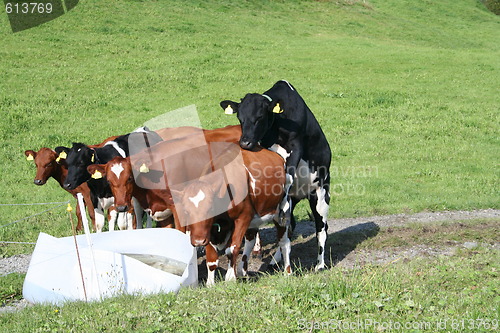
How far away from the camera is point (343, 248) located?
12.5 metres

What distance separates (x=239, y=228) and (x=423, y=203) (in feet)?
24.7

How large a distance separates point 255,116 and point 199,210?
2.43 metres

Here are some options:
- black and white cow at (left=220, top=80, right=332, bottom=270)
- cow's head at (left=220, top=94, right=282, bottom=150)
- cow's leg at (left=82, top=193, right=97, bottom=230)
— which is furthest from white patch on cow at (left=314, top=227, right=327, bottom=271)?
cow's leg at (left=82, top=193, right=97, bottom=230)

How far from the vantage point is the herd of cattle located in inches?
385

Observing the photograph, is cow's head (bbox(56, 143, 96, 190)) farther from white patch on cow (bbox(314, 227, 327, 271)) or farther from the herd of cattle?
white patch on cow (bbox(314, 227, 327, 271))

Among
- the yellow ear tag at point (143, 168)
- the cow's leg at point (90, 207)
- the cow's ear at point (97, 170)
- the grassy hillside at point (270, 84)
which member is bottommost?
the grassy hillside at point (270, 84)

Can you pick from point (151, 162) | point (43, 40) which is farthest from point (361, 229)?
point (43, 40)

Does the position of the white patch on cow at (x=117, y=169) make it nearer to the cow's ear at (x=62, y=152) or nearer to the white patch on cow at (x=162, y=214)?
the white patch on cow at (x=162, y=214)

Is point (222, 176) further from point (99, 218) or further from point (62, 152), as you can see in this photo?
point (62, 152)

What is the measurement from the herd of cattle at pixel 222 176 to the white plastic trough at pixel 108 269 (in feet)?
1.40

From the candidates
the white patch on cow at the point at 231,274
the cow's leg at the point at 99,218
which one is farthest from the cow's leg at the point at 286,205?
the cow's leg at the point at 99,218

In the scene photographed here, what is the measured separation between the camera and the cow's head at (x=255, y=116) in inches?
426

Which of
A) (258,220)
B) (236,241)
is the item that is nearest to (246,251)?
(258,220)

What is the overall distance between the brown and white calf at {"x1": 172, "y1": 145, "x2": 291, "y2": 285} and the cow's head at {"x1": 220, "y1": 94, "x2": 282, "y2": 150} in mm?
208
